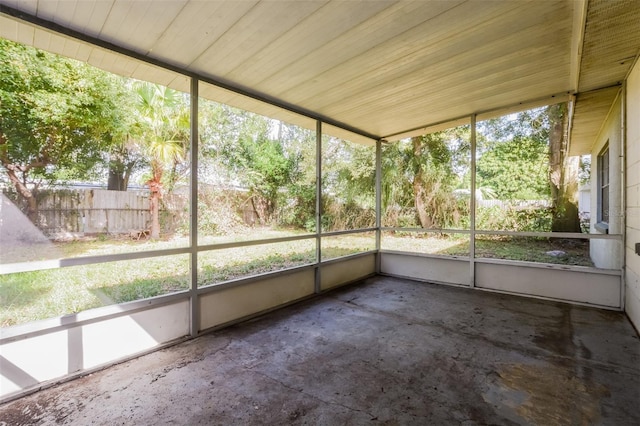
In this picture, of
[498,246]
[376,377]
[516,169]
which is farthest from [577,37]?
[516,169]

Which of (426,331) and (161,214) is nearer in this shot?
(426,331)

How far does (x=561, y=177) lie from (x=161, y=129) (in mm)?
8484

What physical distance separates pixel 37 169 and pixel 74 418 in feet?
10.5

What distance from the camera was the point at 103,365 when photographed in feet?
7.30

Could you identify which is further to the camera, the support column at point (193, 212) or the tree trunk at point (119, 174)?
Result: the tree trunk at point (119, 174)

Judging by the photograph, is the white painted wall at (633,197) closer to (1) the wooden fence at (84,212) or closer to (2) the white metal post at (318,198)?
(2) the white metal post at (318,198)

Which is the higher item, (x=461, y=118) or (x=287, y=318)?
(x=461, y=118)

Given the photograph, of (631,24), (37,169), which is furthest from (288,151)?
(631,24)

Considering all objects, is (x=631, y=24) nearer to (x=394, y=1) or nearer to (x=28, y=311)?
(x=394, y=1)

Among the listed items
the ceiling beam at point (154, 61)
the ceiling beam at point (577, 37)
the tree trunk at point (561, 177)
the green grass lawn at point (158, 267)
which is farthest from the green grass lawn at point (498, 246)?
the ceiling beam at point (577, 37)

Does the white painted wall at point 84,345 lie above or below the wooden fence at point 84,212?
below

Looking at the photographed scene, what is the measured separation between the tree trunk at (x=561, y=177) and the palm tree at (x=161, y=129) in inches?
296

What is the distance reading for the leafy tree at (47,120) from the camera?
3346 millimetres

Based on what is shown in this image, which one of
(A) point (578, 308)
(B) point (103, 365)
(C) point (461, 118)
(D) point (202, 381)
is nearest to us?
(D) point (202, 381)
